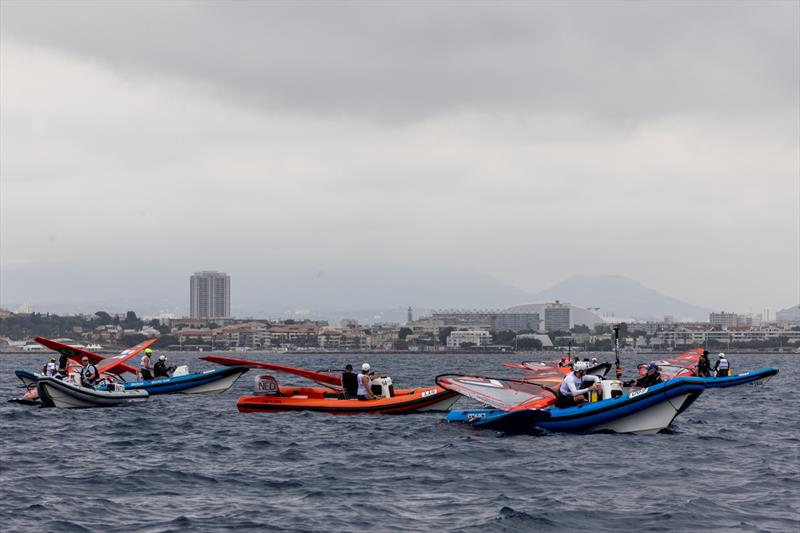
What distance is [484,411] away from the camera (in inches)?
1345

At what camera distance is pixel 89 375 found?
44375mm

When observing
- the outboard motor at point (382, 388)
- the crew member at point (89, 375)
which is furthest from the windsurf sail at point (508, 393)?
the crew member at point (89, 375)

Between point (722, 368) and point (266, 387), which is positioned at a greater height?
point (722, 368)

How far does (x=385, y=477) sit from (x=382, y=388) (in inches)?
581

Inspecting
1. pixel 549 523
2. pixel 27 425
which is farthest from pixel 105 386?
pixel 549 523

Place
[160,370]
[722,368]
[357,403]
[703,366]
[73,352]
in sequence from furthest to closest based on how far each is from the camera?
[722,368], [703,366], [160,370], [73,352], [357,403]

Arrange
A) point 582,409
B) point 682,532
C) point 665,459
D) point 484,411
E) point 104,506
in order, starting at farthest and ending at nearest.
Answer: point 484,411 → point 582,409 → point 665,459 → point 104,506 → point 682,532

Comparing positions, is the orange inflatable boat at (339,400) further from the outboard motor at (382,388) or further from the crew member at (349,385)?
the crew member at (349,385)

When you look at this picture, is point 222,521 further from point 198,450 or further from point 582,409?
point 582,409

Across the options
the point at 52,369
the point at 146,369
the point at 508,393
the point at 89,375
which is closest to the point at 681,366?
the point at 508,393

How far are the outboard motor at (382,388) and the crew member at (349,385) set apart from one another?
72 centimetres

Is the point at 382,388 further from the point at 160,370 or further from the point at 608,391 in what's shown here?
the point at 160,370

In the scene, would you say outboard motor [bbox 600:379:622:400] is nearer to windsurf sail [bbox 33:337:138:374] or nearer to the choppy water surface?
the choppy water surface

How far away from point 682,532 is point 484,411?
51.5 feet
